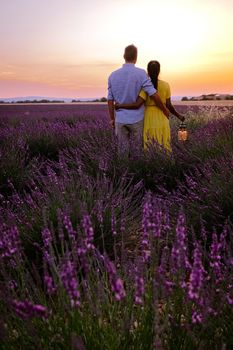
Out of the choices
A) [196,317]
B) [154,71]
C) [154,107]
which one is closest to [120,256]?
[196,317]

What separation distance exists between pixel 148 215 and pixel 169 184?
3.76m

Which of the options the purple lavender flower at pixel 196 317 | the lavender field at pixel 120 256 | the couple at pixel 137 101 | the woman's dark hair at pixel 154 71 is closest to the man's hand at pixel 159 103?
the couple at pixel 137 101

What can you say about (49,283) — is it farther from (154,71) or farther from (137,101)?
(154,71)

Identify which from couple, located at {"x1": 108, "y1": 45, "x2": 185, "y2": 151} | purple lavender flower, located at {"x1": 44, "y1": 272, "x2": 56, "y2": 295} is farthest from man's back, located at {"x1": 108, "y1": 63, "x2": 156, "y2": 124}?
purple lavender flower, located at {"x1": 44, "y1": 272, "x2": 56, "y2": 295}

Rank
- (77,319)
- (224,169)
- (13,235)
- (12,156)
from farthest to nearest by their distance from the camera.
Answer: (12,156) → (224,169) → (13,235) → (77,319)

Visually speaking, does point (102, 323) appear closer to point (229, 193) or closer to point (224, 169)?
point (229, 193)

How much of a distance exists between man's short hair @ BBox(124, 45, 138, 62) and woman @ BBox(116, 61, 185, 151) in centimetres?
29

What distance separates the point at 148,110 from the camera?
19.9ft

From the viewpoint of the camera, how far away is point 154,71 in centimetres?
593

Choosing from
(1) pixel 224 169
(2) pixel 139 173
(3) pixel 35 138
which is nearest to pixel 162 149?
(2) pixel 139 173

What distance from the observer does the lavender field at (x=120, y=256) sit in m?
1.64

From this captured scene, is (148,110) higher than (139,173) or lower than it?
higher

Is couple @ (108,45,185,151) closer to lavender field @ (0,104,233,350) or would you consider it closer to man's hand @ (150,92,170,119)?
man's hand @ (150,92,170,119)

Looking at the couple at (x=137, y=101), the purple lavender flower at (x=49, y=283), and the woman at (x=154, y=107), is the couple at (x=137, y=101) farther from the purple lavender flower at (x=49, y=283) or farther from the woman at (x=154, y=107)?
the purple lavender flower at (x=49, y=283)
